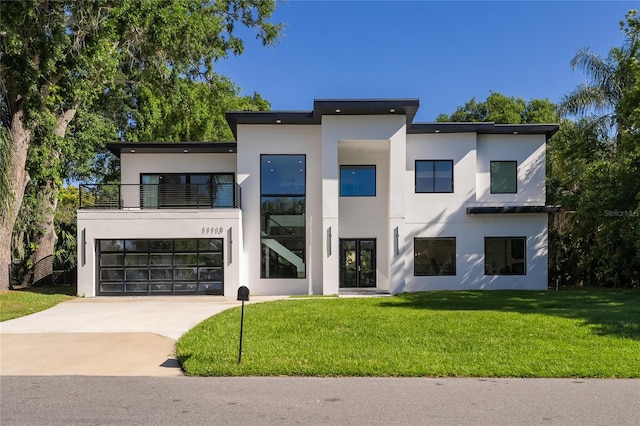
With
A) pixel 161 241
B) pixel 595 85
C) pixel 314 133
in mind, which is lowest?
pixel 161 241

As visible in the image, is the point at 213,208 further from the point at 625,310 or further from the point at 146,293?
the point at 625,310

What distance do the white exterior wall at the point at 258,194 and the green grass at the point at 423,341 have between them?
5.09 meters

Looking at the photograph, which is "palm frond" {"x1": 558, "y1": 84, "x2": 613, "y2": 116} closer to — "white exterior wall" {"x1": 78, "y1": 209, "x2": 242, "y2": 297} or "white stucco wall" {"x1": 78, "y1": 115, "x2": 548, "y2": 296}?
"white stucco wall" {"x1": 78, "y1": 115, "x2": 548, "y2": 296}

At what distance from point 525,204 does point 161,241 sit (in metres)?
14.6

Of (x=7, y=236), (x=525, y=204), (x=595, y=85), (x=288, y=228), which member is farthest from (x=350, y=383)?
(x=595, y=85)

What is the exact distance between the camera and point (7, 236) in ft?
58.9

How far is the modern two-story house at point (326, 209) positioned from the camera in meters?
17.4

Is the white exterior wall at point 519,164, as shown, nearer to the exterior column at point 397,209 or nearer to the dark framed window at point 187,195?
the exterior column at point 397,209

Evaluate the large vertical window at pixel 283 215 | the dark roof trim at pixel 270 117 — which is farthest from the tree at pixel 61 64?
the large vertical window at pixel 283 215

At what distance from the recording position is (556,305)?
12852 millimetres

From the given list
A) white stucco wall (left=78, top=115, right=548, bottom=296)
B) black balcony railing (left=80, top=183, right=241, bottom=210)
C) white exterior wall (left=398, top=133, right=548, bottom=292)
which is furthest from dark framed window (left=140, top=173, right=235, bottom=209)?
white exterior wall (left=398, top=133, right=548, bottom=292)

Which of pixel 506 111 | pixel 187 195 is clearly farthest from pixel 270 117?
pixel 506 111

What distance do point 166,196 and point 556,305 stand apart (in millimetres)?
14283

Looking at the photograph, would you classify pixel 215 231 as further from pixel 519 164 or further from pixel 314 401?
pixel 519 164
